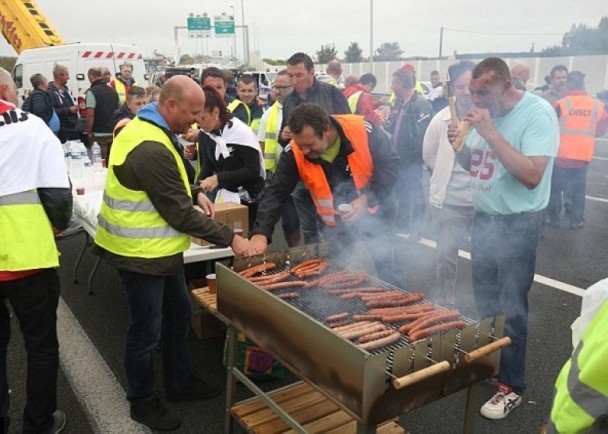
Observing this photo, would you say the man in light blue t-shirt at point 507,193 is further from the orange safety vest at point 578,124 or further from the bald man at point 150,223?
the orange safety vest at point 578,124

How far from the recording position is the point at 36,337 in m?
2.88

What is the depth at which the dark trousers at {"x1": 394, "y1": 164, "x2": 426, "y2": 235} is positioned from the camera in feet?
22.4

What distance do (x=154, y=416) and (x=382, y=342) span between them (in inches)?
67.9

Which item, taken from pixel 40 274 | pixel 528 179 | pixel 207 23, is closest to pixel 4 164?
pixel 40 274

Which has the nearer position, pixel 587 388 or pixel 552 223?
pixel 587 388

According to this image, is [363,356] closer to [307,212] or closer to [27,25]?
[307,212]

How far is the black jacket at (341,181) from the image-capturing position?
3.63 m

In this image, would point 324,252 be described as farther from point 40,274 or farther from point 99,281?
point 99,281

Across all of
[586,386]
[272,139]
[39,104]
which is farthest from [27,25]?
[586,386]

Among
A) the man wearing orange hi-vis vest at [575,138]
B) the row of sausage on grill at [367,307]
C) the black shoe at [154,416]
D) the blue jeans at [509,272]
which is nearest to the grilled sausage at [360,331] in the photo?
the row of sausage on grill at [367,307]

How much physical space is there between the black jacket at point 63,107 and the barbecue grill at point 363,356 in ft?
28.0

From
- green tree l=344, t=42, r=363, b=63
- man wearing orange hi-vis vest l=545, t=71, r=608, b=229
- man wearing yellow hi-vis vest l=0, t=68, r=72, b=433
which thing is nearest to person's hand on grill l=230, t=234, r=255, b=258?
man wearing yellow hi-vis vest l=0, t=68, r=72, b=433

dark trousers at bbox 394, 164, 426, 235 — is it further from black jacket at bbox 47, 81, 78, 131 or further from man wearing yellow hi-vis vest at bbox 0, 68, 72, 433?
black jacket at bbox 47, 81, 78, 131

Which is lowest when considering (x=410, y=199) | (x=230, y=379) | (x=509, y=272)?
(x=230, y=379)
